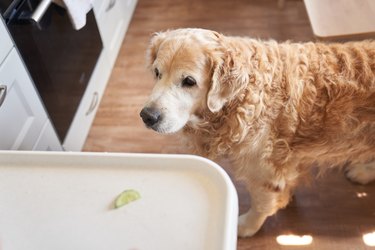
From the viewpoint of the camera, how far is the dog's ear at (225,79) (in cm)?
104

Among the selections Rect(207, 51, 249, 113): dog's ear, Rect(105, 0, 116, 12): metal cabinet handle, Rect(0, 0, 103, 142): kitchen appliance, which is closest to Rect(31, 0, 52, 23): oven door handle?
Rect(0, 0, 103, 142): kitchen appliance

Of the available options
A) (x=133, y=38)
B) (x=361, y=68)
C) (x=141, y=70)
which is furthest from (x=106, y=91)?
(x=361, y=68)

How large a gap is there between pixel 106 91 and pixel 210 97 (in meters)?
1.26

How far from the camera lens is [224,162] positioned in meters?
1.61

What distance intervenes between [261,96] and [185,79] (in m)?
0.24

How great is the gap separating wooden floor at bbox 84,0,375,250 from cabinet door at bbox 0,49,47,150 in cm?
55

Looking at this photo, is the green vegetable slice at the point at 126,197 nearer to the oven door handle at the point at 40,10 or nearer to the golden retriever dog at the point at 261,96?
the golden retriever dog at the point at 261,96

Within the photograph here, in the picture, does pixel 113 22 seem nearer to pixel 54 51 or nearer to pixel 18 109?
pixel 54 51

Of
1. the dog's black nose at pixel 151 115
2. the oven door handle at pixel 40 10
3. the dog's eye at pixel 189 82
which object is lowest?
the dog's black nose at pixel 151 115

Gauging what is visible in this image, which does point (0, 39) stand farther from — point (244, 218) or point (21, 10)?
point (244, 218)

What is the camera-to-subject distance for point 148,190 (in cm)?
67

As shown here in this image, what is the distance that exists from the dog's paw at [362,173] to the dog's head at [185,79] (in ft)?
2.88

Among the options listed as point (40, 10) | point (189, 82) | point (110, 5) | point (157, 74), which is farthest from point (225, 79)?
point (110, 5)

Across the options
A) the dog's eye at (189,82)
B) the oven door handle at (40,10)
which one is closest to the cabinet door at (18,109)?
the oven door handle at (40,10)
